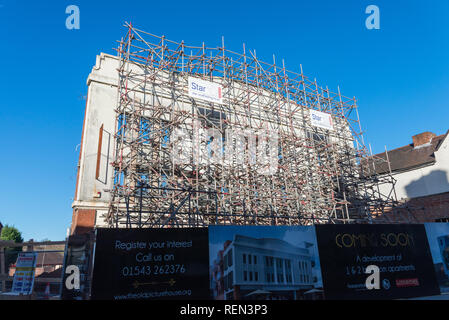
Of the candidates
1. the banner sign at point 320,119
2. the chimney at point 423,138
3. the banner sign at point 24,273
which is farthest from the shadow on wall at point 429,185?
the banner sign at point 24,273

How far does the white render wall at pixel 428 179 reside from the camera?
23078 millimetres

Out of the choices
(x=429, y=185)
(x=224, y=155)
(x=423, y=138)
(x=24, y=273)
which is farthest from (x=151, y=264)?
Answer: (x=423, y=138)

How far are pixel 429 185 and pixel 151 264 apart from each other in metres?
23.7

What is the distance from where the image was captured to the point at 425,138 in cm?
2688

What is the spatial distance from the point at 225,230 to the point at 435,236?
722cm

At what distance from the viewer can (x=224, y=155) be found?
1844 cm

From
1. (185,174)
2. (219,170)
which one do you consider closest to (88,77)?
(185,174)

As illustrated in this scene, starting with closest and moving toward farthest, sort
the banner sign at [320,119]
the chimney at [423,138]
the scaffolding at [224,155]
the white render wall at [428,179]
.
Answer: the scaffolding at [224,155] < the banner sign at [320,119] < the white render wall at [428,179] < the chimney at [423,138]

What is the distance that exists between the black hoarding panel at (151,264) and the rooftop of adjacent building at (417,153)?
21148 mm

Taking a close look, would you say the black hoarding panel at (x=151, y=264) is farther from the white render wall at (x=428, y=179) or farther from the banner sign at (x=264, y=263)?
the white render wall at (x=428, y=179)

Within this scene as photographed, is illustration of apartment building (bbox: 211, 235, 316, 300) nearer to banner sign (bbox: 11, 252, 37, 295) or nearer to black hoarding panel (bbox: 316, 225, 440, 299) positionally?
black hoarding panel (bbox: 316, 225, 440, 299)

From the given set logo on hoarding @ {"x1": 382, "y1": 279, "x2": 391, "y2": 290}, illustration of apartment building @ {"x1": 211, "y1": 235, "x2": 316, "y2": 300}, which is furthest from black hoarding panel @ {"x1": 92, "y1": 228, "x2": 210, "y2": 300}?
logo on hoarding @ {"x1": 382, "y1": 279, "x2": 391, "y2": 290}

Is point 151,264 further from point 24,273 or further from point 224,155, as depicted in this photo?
point 224,155
